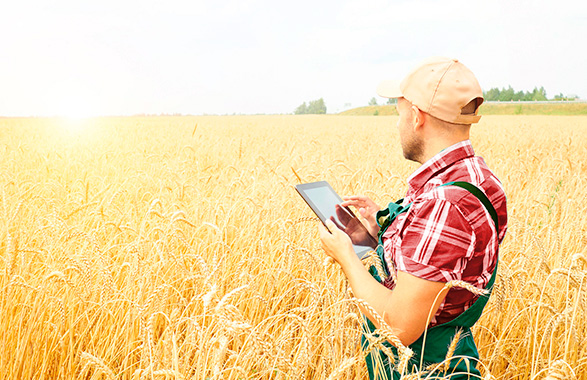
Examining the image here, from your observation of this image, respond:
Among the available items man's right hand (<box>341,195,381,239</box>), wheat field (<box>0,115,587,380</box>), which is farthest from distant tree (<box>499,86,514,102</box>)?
man's right hand (<box>341,195,381,239</box>)

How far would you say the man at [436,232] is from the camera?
98 centimetres

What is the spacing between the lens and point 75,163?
4730 millimetres

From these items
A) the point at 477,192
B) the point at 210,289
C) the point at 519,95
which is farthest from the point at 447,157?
the point at 519,95

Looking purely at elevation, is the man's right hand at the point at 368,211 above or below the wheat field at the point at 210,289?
above

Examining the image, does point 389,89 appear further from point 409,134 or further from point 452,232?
point 452,232

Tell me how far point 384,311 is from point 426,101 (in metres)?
0.56

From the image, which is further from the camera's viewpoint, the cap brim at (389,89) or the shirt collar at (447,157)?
the cap brim at (389,89)

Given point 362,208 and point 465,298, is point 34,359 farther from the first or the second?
point 465,298

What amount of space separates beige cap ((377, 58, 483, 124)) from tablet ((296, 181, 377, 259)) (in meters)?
→ 0.43

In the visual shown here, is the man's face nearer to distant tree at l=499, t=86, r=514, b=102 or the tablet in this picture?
the tablet

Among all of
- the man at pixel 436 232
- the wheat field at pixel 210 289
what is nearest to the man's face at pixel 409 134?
the man at pixel 436 232

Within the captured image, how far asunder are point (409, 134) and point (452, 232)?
357mm

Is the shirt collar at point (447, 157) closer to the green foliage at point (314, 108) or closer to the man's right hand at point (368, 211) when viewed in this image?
the man's right hand at point (368, 211)

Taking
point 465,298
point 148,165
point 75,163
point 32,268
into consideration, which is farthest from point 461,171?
point 75,163
